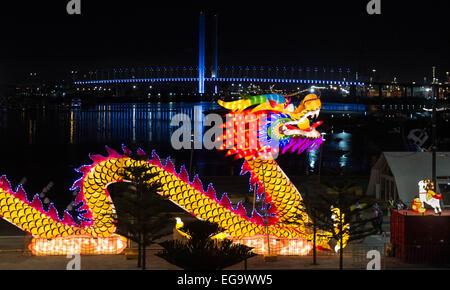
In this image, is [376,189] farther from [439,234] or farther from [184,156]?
[184,156]

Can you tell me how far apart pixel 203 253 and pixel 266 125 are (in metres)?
3.66

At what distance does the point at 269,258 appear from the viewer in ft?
47.9

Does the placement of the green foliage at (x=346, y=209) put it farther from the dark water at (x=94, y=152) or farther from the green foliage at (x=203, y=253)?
the dark water at (x=94, y=152)

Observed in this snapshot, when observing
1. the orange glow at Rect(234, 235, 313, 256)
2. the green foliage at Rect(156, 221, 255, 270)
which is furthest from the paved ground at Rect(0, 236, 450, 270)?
the green foliage at Rect(156, 221, 255, 270)

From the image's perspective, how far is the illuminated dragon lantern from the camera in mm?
14750

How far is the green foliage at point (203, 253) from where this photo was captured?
12516 mm

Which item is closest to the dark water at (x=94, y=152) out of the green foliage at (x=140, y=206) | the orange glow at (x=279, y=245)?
the orange glow at (x=279, y=245)

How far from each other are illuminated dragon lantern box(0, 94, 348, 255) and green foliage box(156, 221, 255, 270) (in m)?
1.48

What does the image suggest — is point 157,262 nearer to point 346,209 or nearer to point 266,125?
point 266,125

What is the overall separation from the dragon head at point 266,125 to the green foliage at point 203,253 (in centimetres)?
240

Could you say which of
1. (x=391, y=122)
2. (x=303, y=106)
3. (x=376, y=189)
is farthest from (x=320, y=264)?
(x=391, y=122)

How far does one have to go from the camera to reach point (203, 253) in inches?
498

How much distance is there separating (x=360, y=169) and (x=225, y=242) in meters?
37.1

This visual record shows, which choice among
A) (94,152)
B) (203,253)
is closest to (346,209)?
(203,253)
